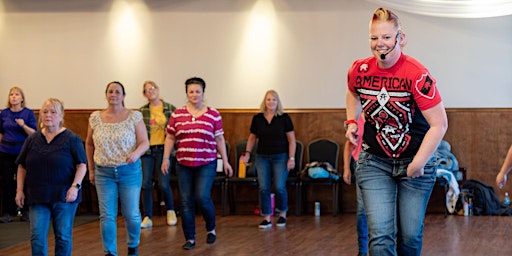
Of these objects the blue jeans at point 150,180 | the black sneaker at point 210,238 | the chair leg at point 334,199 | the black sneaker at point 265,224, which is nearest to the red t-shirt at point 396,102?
the black sneaker at point 210,238

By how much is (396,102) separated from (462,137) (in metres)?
7.27

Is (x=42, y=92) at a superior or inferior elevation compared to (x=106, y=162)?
superior

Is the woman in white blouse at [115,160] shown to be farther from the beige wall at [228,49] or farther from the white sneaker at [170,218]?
the beige wall at [228,49]

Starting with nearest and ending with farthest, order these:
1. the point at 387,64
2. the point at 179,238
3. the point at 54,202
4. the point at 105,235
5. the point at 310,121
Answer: the point at 387,64, the point at 54,202, the point at 105,235, the point at 179,238, the point at 310,121

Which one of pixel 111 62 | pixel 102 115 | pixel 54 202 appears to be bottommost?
pixel 54 202

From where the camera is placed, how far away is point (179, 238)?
8.20 m

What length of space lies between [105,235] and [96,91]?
5.62 meters

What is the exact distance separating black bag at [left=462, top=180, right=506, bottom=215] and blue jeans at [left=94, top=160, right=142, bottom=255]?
5542mm

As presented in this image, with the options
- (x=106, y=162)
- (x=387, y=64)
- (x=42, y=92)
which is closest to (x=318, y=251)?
(x=106, y=162)

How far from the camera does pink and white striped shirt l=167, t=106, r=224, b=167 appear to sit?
7.12 metres

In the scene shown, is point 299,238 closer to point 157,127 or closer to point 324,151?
point 157,127

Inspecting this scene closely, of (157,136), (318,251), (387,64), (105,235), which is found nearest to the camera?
(387,64)

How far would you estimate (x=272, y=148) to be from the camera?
8.84 m

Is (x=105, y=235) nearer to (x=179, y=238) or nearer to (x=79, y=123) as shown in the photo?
(x=179, y=238)
